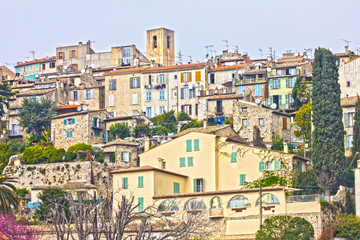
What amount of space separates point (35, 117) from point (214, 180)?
102ft

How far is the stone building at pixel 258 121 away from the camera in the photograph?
81.0m

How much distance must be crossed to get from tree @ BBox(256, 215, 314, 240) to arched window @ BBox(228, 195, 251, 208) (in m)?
3.85

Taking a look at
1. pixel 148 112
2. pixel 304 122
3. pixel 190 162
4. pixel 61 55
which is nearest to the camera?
pixel 190 162

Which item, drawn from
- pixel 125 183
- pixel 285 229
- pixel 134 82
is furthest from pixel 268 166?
pixel 134 82

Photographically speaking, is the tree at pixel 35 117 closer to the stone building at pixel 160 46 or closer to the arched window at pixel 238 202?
the stone building at pixel 160 46

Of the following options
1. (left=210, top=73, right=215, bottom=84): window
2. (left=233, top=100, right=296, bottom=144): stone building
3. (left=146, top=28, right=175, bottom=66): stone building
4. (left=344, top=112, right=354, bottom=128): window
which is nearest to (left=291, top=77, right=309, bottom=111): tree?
(left=233, top=100, right=296, bottom=144): stone building

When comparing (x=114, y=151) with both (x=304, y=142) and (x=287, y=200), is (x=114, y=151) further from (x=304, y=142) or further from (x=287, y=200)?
(x=287, y=200)

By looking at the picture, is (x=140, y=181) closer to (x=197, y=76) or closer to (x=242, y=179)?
(x=242, y=179)

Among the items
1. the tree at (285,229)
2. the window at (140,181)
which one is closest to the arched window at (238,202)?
the tree at (285,229)

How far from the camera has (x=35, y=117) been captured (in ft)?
302

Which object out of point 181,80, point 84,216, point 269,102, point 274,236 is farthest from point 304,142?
point 84,216

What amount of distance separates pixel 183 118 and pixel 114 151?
13352 mm

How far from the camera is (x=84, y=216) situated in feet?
96.2

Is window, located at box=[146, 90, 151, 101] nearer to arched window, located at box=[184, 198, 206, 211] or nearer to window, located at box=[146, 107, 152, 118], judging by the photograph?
window, located at box=[146, 107, 152, 118]
